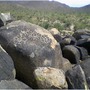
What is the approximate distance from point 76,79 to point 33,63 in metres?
1.03

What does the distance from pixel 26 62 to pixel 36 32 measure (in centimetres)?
90

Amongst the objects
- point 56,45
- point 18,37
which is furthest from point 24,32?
point 56,45

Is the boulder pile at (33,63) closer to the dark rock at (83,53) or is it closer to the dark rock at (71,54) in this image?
the dark rock at (71,54)

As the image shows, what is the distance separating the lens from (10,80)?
20.0 ft

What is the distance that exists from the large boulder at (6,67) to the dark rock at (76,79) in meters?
1.16

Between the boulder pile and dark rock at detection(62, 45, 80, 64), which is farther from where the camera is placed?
dark rock at detection(62, 45, 80, 64)

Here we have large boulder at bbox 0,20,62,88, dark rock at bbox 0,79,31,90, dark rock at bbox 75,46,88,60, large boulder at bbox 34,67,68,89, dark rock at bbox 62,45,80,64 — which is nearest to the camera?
dark rock at bbox 0,79,31,90

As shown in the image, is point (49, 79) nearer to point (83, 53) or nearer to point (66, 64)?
point (66, 64)

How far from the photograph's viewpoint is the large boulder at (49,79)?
241 inches

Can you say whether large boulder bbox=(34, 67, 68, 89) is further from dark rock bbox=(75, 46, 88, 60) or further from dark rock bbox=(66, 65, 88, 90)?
dark rock bbox=(75, 46, 88, 60)

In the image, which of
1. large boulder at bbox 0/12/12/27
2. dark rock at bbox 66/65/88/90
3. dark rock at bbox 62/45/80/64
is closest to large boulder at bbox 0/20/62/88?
dark rock at bbox 66/65/88/90

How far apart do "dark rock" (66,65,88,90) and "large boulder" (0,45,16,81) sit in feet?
3.81

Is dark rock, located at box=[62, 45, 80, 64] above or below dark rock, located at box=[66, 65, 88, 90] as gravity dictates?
below

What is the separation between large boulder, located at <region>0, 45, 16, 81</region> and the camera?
614cm
